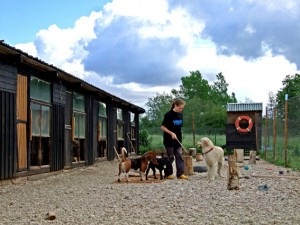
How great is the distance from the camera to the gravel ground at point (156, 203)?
725 centimetres

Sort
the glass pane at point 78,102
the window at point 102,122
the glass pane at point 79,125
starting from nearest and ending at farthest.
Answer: the glass pane at point 78,102 → the glass pane at point 79,125 → the window at point 102,122

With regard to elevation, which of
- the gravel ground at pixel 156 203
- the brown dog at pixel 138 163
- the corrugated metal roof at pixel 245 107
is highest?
the corrugated metal roof at pixel 245 107

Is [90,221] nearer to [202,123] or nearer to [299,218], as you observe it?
[299,218]

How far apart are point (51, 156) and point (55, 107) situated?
4.90ft

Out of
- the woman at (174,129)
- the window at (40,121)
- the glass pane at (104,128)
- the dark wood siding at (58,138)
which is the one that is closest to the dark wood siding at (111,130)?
the glass pane at (104,128)

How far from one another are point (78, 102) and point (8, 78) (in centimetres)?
689

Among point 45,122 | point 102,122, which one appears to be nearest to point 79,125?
point 102,122

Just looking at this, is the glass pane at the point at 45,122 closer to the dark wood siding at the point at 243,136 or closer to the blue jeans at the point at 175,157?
the blue jeans at the point at 175,157

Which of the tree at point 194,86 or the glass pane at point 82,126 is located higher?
the tree at point 194,86

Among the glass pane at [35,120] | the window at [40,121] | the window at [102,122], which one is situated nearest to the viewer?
the glass pane at [35,120]

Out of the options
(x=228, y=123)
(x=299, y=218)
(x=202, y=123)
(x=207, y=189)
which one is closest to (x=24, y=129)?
(x=207, y=189)

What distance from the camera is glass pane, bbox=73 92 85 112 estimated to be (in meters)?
19.2

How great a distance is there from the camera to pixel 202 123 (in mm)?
59938

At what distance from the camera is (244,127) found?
32188 mm
